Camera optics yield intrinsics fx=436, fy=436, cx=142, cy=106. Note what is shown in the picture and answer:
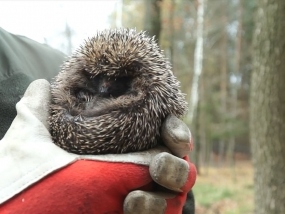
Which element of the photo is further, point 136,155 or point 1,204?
point 136,155

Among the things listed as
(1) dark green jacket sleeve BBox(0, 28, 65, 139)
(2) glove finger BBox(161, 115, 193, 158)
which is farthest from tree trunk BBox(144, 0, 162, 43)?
(2) glove finger BBox(161, 115, 193, 158)

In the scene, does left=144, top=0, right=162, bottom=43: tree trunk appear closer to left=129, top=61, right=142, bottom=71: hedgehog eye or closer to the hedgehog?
the hedgehog

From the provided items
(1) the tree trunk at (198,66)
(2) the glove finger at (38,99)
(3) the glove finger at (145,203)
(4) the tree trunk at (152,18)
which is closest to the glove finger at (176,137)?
(3) the glove finger at (145,203)

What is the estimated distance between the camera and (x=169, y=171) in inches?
66.4

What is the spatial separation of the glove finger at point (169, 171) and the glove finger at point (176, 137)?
88mm

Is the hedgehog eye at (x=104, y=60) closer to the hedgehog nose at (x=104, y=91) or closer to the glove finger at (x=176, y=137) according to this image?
the hedgehog nose at (x=104, y=91)

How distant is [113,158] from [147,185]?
183 millimetres

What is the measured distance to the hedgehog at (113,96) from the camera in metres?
1.79

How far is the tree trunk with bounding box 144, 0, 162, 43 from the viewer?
697cm

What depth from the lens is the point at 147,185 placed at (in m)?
1.75

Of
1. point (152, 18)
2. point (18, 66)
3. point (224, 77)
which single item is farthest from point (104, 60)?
point (224, 77)

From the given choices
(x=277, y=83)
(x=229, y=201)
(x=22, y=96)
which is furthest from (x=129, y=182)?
(x=229, y=201)

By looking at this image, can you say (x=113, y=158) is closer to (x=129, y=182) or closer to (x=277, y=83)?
(x=129, y=182)

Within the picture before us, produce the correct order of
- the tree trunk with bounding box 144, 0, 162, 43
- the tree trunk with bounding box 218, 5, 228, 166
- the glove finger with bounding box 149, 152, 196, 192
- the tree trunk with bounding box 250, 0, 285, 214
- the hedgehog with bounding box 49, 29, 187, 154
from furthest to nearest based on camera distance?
1. the tree trunk with bounding box 218, 5, 228, 166
2. the tree trunk with bounding box 144, 0, 162, 43
3. the tree trunk with bounding box 250, 0, 285, 214
4. the hedgehog with bounding box 49, 29, 187, 154
5. the glove finger with bounding box 149, 152, 196, 192
